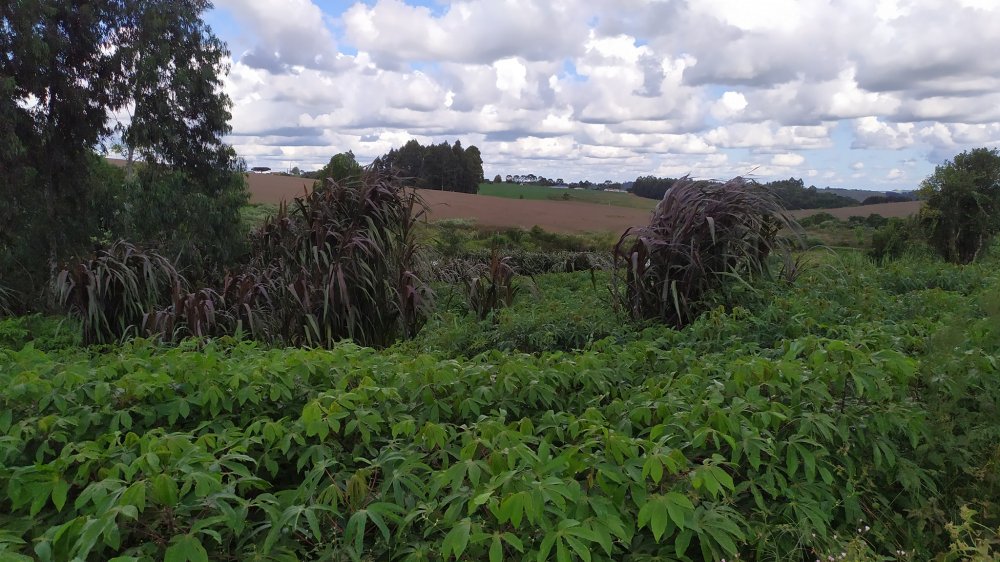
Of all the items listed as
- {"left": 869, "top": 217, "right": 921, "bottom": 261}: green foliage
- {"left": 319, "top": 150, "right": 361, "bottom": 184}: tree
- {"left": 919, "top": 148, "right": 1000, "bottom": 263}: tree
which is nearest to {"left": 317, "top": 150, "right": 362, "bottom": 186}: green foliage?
{"left": 319, "top": 150, "right": 361, "bottom": 184}: tree

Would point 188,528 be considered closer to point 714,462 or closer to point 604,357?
point 714,462

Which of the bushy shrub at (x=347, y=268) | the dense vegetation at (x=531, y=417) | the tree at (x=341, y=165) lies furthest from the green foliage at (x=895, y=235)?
the bushy shrub at (x=347, y=268)

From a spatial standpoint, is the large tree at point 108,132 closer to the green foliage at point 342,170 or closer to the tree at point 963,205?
the green foliage at point 342,170

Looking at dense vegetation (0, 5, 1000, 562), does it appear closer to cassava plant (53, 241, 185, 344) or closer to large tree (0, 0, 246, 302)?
cassava plant (53, 241, 185, 344)

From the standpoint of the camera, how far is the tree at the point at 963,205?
22812 millimetres

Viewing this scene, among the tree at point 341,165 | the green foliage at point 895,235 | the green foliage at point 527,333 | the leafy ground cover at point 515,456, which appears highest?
the tree at point 341,165

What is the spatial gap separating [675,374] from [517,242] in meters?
17.9

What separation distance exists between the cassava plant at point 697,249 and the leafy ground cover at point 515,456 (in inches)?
56.0

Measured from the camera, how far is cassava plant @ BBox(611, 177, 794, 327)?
4387mm

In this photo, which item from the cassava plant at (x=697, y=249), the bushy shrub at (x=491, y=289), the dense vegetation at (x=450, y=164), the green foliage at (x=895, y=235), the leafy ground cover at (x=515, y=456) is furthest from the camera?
the dense vegetation at (x=450, y=164)

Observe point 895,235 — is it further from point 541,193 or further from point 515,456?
point 515,456

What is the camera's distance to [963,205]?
77.0ft

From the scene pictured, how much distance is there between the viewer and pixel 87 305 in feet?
17.9

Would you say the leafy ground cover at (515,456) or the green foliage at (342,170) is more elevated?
the green foliage at (342,170)
